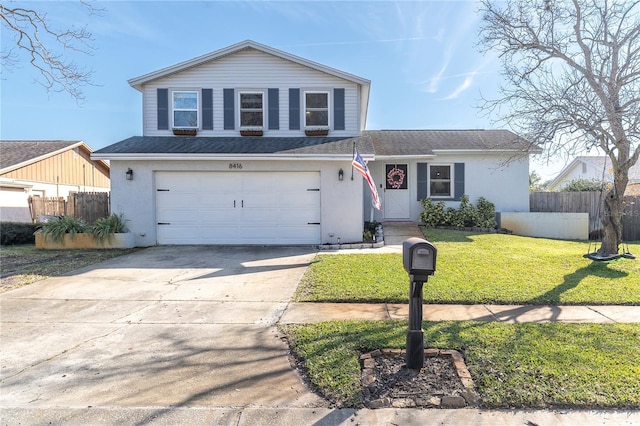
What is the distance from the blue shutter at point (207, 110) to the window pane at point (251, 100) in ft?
3.48

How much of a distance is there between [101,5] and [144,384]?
8.80m

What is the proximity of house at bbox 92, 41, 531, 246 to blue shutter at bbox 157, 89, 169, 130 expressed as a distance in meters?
0.03

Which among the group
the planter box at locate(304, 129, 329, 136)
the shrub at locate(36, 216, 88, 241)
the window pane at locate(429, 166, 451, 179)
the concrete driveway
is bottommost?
the concrete driveway

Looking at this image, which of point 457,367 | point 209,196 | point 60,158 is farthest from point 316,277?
point 60,158

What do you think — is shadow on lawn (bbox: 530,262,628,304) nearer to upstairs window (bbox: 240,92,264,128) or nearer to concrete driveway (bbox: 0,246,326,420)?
concrete driveway (bbox: 0,246,326,420)

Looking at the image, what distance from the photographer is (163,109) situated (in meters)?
11.7

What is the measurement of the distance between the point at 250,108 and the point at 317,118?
7.73 feet

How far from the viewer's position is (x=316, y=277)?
6.48m

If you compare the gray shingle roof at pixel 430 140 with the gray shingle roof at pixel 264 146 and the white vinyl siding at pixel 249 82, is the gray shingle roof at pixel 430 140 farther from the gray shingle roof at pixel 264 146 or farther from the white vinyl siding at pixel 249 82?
the white vinyl siding at pixel 249 82

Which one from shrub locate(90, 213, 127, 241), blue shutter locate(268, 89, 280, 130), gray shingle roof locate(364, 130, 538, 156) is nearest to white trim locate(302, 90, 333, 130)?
blue shutter locate(268, 89, 280, 130)

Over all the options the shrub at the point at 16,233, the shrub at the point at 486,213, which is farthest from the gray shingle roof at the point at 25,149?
the shrub at the point at 486,213

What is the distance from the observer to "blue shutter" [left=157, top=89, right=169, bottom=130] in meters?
11.7

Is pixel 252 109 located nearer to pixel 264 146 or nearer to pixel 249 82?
pixel 249 82

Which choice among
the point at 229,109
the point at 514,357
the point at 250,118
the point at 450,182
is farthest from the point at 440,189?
the point at 514,357
